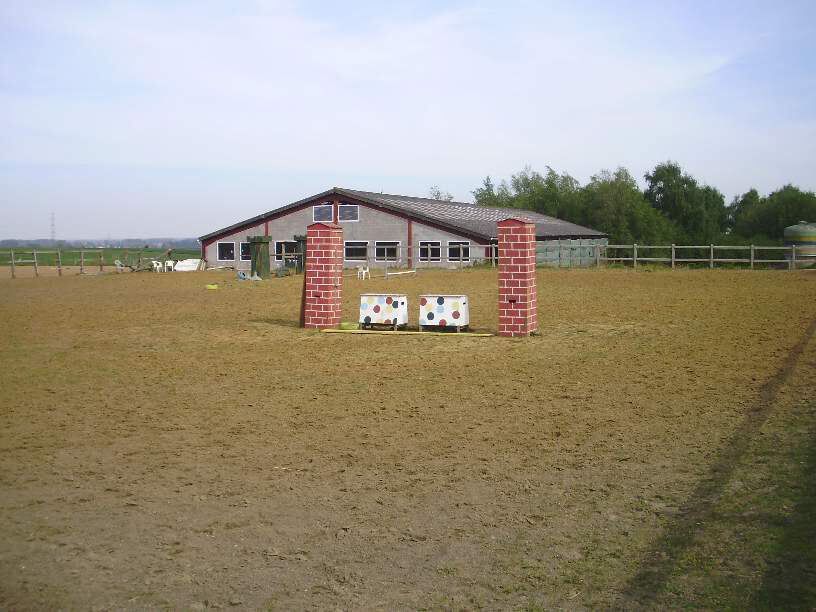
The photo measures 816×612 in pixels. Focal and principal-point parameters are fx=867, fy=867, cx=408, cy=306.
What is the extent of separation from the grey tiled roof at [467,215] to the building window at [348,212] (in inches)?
31.4

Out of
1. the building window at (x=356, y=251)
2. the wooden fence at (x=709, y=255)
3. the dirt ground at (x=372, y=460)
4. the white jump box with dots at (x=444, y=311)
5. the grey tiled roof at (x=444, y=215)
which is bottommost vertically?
the dirt ground at (x=372, y=460)

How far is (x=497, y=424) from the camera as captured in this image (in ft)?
28.9

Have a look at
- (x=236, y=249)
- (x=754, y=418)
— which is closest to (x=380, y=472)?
(x=754, y=418)

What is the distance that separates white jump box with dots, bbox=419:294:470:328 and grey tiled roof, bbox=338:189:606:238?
2666cm

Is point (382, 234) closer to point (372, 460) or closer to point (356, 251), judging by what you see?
point (356, 251)

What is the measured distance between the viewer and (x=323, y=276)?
677 inches

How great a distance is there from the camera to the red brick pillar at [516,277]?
15.2 m

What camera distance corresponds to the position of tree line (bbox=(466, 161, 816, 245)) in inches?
2763

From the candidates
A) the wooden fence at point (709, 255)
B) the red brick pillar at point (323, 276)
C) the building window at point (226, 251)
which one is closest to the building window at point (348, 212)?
the building window at point (226, 251)

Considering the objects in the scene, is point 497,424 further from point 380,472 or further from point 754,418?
point 754,418

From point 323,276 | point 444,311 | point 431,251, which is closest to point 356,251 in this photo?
point 431,251

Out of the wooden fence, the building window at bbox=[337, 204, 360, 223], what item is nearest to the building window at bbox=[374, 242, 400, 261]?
the building window at bbox=[337, 204, 360, 223]

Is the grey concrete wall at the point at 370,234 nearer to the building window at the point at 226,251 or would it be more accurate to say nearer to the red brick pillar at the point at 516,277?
the building window at the point at 226,251

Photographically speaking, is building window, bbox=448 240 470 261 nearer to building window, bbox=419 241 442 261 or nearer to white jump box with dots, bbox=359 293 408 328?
building window, bbox=419 241 442 261
